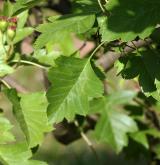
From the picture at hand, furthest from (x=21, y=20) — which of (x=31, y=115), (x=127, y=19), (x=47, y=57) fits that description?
(x=127, y=19)

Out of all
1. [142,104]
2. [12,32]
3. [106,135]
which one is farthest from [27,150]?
[142,104]

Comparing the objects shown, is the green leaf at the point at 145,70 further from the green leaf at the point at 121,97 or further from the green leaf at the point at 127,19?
the green leaf at the point at 121,97

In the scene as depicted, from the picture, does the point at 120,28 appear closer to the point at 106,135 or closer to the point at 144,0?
the point at 144,0

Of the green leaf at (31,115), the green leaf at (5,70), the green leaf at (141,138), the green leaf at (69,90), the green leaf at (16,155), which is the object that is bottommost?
the green leaf at (141,138)

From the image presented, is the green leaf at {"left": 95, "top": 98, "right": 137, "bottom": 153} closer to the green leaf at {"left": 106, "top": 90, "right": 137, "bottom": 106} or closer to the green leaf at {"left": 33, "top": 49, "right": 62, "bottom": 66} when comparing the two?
the green leaf at {"left": 106, "top": 90, "right": 137, "bottom": 106}

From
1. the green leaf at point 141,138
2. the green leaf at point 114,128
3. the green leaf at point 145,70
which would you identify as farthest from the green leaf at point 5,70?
the green leaf at point 141,138

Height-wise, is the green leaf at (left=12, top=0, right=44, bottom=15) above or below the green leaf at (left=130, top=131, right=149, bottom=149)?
above

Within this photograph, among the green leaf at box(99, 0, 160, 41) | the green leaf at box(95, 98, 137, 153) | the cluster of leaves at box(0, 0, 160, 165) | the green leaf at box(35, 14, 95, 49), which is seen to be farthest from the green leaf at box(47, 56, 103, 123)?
the green leaf at box(95, 98, 137, 153)
